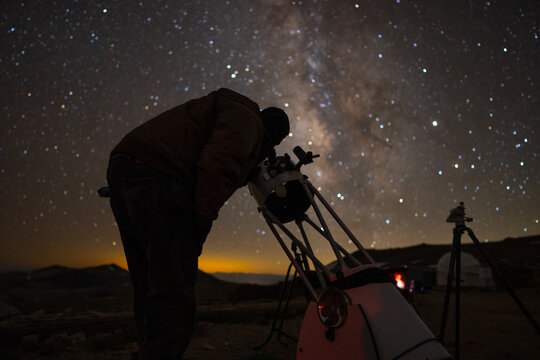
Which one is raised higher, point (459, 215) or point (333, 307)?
point (459, 215)

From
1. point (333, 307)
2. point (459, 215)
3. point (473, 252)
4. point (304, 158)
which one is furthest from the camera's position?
point (473, 252)

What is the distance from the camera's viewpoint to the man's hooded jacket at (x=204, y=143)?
1.64 meters

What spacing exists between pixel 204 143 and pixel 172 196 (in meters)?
0.45

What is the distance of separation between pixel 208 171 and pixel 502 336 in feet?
19.6

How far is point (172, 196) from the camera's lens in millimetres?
1653

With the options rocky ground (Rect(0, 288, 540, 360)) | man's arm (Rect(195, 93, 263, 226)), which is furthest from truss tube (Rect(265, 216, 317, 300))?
rocky ground (Rect(0, 288, 540, 360))

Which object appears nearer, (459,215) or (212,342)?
(459,215)

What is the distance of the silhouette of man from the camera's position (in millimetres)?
1556

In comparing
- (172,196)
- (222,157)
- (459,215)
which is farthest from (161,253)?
(459,215)

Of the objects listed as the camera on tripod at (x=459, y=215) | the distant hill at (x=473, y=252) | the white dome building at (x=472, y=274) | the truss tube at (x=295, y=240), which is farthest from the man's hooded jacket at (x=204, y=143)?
the distant hill at (x=473, y=252)

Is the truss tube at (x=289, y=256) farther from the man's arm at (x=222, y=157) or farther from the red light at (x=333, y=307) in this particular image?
the man's arm at (x=222, y=157)

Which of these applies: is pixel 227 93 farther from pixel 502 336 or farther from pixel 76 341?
pixel 502 336

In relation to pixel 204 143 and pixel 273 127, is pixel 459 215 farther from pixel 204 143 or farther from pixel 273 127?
pixel 204 143

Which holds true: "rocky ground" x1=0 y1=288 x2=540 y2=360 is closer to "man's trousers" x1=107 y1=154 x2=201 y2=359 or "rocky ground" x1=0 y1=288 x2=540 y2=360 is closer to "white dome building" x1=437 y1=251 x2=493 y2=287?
"man's trousers" x1=107 y1=154 x2=201 y2=359
